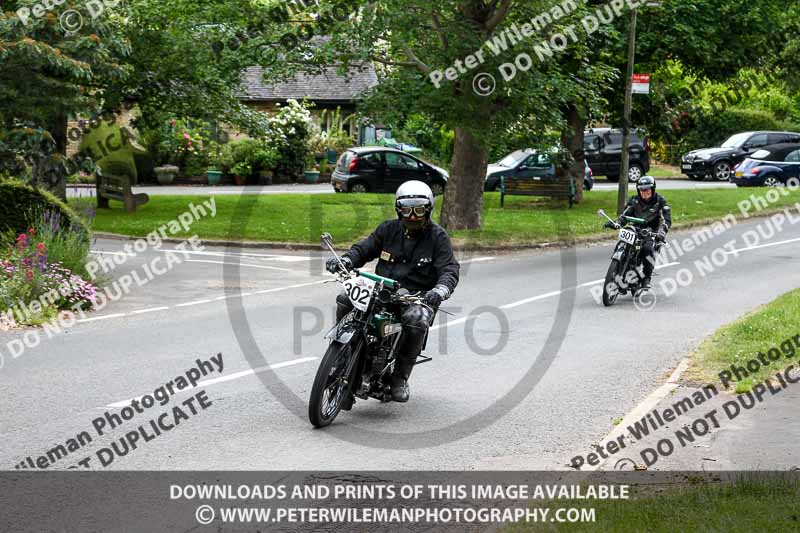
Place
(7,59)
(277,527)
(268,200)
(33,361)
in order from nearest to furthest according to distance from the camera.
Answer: (277,527)
(33,361)
(7,59)
(268,200)

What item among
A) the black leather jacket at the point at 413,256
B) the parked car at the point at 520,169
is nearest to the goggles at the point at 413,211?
the black leather jacket at the point at 413,256

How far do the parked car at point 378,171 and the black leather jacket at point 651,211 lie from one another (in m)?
20.5

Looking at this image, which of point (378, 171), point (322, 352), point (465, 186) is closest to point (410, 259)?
point (322, 352)

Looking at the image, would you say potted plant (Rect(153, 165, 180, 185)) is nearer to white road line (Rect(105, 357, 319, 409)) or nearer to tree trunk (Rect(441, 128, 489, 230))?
tree trunk (Rect(441, 128, 489, 230))

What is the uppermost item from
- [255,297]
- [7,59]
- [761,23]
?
[761,23]

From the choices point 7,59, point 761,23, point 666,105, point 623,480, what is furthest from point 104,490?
point 666,105

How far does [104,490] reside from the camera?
6.58 meters

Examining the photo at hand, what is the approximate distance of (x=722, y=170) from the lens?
4425 centimetres

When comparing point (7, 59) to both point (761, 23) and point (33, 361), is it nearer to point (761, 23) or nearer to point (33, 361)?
point (33, 361)

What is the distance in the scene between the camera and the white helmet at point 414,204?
8.77m

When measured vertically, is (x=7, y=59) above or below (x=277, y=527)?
above

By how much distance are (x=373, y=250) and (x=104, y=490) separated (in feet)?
11.0

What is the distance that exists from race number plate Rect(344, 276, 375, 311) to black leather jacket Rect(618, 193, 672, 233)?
8.70 m

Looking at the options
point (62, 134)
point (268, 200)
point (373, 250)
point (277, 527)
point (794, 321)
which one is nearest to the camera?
point (277, 527)
